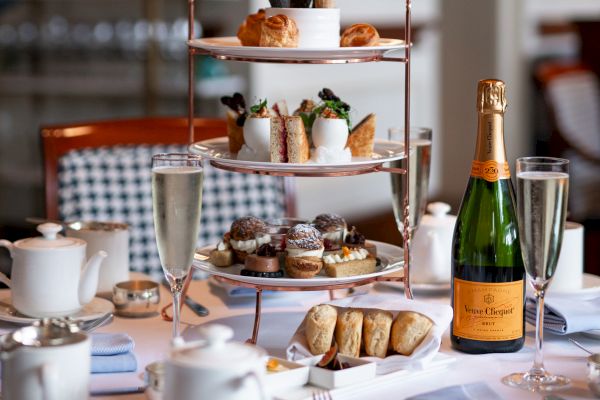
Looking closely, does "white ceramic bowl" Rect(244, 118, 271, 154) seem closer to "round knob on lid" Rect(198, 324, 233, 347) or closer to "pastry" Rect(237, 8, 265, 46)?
"pastry" Rect(237, 8, 265, 46)

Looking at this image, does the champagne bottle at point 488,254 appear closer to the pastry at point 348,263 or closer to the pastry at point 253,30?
the pastry at point 348,263

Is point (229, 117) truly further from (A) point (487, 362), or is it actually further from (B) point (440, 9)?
(B) point (440, 9)

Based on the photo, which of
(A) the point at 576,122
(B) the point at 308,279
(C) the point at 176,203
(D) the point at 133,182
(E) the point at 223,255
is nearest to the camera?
(C) the point at 176,203

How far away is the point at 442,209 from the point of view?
71.4 inches

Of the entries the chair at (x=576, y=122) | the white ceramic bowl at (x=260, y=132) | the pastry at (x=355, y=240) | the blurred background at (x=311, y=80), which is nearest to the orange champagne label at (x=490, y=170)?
the pastry at (x=355, y=240)

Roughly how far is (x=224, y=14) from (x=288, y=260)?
309 centimetres

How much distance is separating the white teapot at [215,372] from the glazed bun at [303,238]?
1.45 feet

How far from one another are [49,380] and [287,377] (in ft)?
0.97

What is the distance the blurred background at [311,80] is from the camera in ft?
13.6

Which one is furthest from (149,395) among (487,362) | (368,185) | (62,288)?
(368,185)

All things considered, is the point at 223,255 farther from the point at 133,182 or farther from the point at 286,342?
the point at 133,182

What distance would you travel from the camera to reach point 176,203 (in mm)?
1317

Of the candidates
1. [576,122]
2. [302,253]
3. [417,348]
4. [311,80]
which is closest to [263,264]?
[302,253]

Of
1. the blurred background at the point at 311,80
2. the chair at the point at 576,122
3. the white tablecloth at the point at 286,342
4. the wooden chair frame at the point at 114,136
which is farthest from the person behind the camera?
the chair at the point at 576,122
